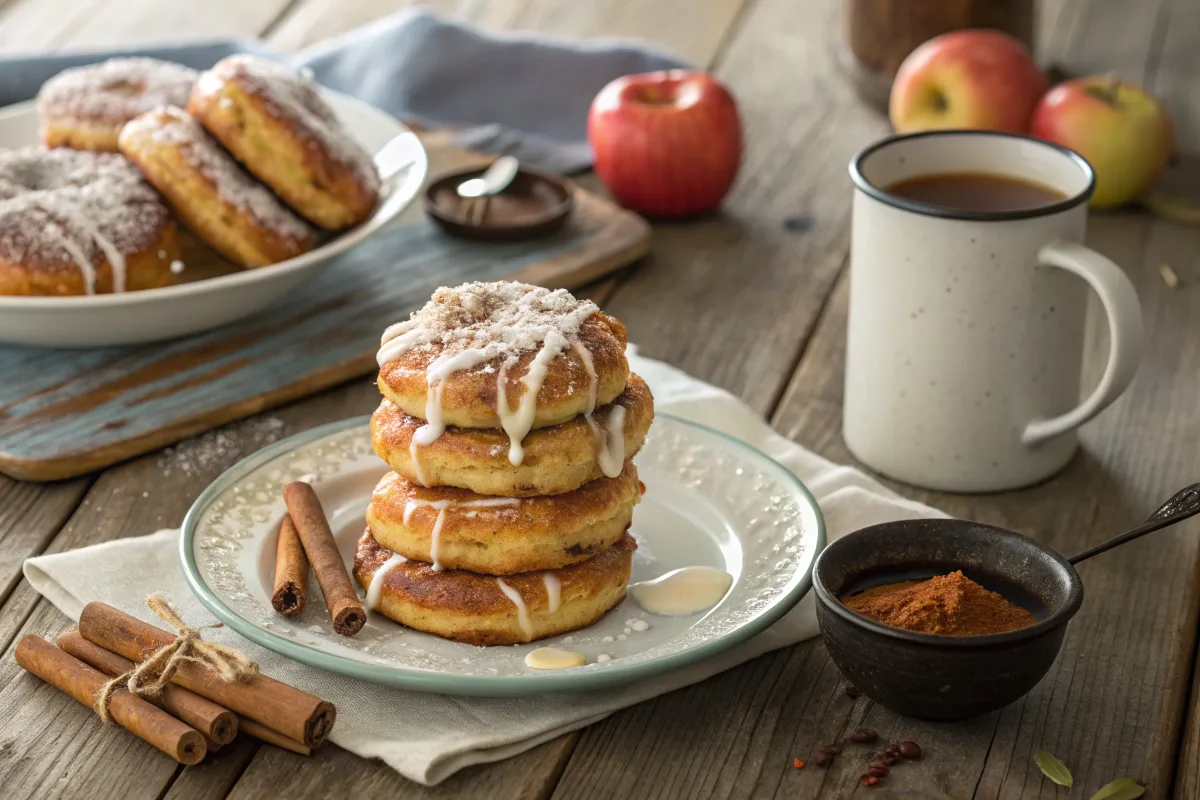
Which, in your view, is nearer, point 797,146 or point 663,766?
A: point 663,766

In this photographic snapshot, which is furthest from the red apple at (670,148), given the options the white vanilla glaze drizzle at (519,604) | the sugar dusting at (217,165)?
the white vanilla glaze drizzle at (519,604)

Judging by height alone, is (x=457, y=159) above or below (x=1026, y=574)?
below

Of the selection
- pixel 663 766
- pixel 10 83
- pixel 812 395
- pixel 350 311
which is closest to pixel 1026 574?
pixel 663 766

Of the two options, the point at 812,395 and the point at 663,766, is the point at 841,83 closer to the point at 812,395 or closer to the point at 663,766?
the point at 812,395

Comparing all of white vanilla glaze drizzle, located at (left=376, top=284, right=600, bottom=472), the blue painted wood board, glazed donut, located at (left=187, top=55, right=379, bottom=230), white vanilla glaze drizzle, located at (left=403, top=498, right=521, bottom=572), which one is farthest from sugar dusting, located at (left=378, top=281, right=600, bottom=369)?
glazed donut, located at (left=187, top=55, right=379, bottom=230)

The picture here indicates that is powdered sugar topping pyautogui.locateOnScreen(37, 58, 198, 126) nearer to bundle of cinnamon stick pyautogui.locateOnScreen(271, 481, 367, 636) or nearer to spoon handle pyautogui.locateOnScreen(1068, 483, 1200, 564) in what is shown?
bundle of cinnamon stick pyautogui.locateOnScreen(271, 481, 367, 636)

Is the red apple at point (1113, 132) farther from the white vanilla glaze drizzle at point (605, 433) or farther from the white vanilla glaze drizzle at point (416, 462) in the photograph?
the white vanilla glaze drizzle at point (416, 462)

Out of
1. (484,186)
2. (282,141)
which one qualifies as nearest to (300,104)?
(282,141)

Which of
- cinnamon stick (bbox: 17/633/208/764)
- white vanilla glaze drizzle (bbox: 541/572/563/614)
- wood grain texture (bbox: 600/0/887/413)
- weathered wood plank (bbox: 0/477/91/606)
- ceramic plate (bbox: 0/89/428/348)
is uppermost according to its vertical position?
white vanilla glaze drizzle (bbox: 541/572/563/614)
